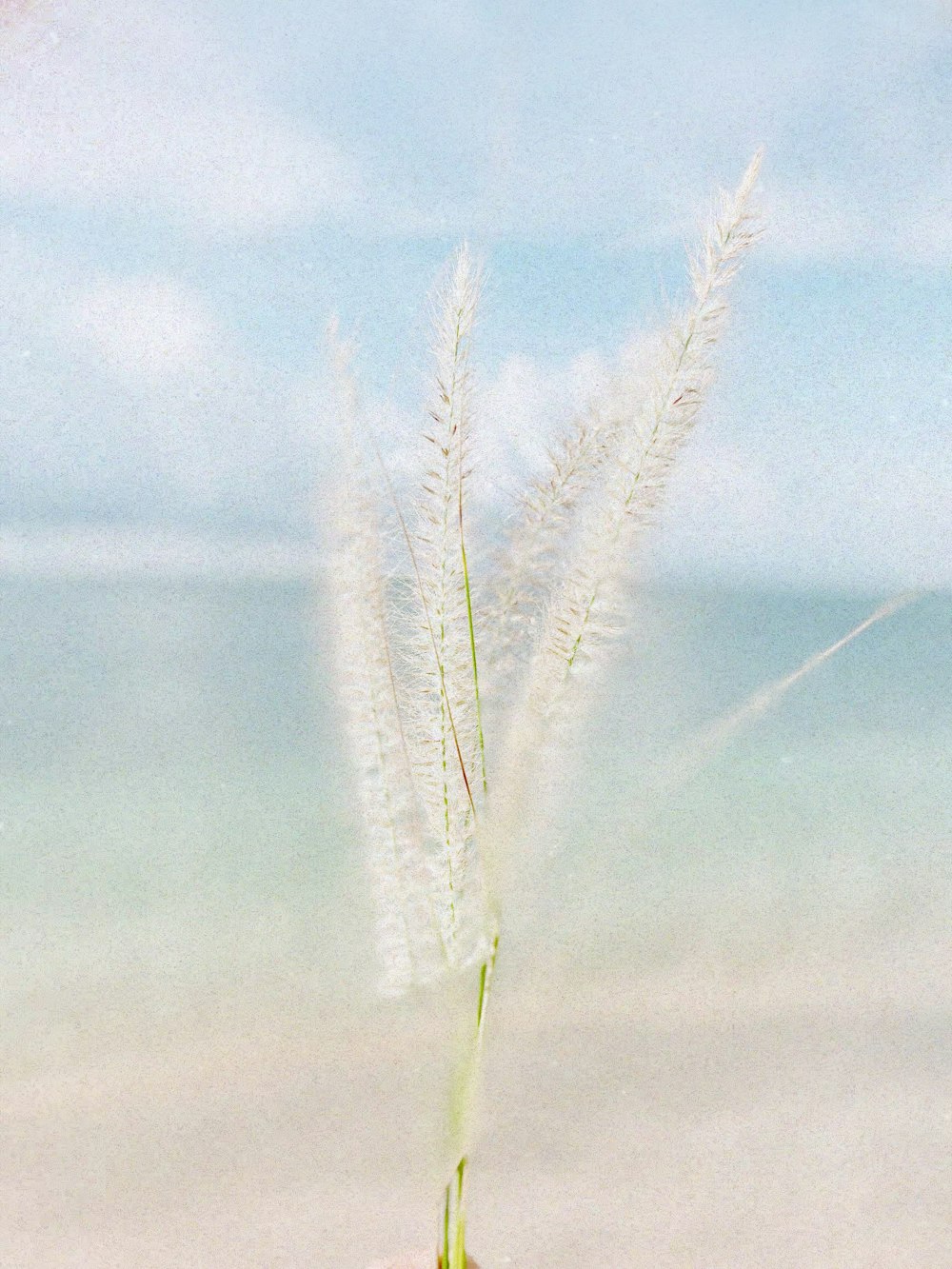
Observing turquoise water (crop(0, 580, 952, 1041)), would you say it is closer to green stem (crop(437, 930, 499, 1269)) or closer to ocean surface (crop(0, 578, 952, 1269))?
ocean surface (crop(0, 578, 952, 1269))

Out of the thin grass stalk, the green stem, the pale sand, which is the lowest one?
the pale sand

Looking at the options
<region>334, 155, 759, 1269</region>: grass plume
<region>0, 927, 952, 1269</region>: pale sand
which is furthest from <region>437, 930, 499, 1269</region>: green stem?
<region>0, 927, 952, 1269</region>: pale sand

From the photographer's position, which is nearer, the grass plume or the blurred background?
the grass plume

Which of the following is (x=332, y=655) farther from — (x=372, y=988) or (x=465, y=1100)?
(x=465, y=1100)

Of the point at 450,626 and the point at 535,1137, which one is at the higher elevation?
the point at 450,626

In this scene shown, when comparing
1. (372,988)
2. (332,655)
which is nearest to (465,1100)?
(372,988)

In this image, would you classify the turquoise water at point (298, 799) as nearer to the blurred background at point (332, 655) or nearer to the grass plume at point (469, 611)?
the blurred background at point (332, 655)

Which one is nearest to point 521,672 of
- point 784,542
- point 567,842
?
point 567,842

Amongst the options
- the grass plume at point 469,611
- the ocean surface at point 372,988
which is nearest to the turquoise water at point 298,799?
the ocean surface at point 372,988
